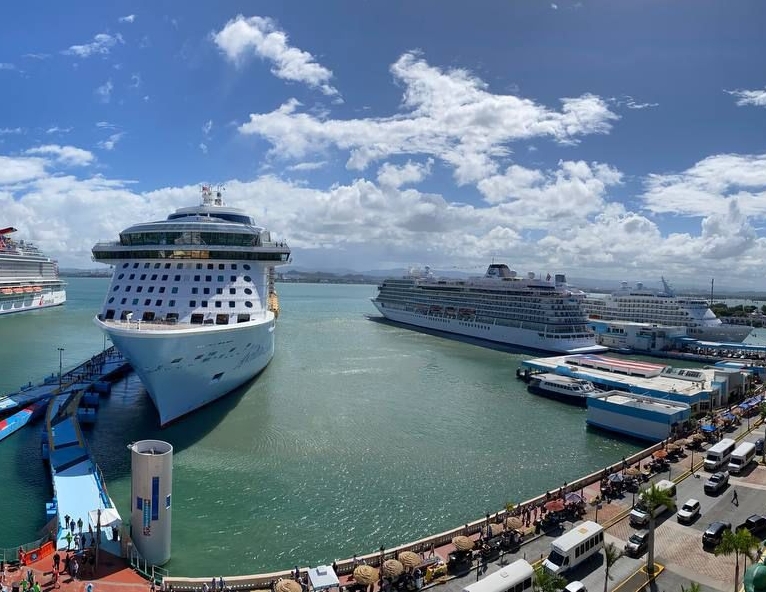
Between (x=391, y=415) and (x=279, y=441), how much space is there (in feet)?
28.3

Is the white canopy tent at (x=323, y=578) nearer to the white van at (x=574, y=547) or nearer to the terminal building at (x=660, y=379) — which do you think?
the white van at (x=574, y=547)

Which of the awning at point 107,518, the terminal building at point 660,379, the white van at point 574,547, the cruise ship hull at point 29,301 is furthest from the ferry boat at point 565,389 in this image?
the cruise ship hull at point 29,301

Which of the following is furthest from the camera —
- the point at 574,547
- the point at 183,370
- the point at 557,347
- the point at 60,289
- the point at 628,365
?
the point at 60,289

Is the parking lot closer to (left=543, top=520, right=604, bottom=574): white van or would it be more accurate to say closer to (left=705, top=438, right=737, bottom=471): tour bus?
(left=543, top=520, right=604, bottom=574): white van

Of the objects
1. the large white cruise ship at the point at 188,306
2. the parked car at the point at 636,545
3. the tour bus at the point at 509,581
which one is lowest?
the parked car at the point at 636,545

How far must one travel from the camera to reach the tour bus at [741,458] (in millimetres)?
23188

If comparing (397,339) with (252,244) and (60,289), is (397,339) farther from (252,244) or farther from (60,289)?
(60,289)

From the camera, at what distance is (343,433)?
29.3 m

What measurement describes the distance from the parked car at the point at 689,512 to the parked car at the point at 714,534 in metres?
1.29

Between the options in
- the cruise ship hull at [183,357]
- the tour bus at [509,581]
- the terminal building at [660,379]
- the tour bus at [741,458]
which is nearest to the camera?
the tour bus at [509,581]

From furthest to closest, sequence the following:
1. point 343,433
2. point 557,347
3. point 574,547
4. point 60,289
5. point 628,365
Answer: point 60,289, point 557,347, point 628,365, point 343,433, point 574,547

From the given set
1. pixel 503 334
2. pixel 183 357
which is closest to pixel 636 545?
pixel 183 357

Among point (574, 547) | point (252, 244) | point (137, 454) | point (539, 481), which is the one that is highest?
point (252, 244)

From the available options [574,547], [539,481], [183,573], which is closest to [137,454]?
[183,573]
